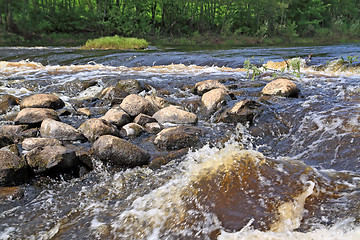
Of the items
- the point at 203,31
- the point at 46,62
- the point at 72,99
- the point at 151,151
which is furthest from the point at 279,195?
the point at 203,31

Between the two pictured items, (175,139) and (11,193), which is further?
(175,139)

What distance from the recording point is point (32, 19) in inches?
1138

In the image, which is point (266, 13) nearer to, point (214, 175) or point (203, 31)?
point (203, 31)

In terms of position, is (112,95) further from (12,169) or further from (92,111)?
(12,169)

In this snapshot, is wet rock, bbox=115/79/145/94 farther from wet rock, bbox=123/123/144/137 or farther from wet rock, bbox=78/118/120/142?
wet rock, bbox=78/118/120/142

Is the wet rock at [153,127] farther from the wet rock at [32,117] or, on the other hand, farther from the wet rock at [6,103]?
the wet rock at [6,103]

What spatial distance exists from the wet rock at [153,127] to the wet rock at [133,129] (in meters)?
0.11

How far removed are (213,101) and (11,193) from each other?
3.80 metres

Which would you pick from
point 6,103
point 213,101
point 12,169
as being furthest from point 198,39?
point 12,169

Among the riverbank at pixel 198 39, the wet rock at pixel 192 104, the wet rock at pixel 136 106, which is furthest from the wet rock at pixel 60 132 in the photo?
the riverbank at pixel 198 39

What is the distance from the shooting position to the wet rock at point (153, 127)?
4.99 meters

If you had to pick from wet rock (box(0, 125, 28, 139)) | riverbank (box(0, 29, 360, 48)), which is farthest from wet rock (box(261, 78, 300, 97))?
riverbank (box(0, 29, 360, 48))

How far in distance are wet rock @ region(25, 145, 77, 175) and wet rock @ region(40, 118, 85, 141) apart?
2.70 ft

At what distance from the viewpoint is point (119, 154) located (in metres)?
3.86
